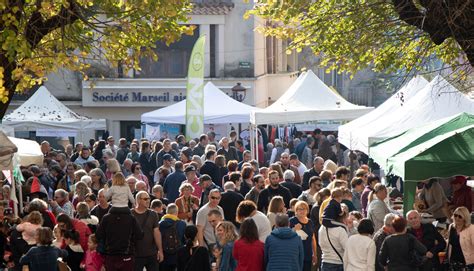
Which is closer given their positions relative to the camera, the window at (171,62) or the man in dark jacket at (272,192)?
the man in dark jacket at (272,192)

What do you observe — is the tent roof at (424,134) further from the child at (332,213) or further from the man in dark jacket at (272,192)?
the child at (332,213)

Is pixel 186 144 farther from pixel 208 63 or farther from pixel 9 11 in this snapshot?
pixel 208 63

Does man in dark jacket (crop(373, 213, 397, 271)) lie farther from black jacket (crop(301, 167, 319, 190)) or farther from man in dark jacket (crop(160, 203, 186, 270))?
black jacket (crop(301, 167, 319, 190))

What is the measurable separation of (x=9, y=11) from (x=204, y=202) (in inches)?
201

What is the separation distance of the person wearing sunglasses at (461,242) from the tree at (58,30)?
4.42 m

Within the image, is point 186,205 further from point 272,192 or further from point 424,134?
point 424,134

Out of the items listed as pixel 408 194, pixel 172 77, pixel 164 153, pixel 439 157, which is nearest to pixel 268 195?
pixel 408 194

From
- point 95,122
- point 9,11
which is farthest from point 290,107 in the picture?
point 9,11

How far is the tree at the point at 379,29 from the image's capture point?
12.4m

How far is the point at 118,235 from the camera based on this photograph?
15.0 meters

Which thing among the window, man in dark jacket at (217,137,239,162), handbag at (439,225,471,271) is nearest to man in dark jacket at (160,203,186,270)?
handbag at (439,225,471,271)

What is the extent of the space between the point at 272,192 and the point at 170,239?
7.82 feet

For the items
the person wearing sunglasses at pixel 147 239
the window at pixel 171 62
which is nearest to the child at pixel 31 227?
the person wearing sunglasses at pixel 147 239

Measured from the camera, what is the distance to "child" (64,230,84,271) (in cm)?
1479
